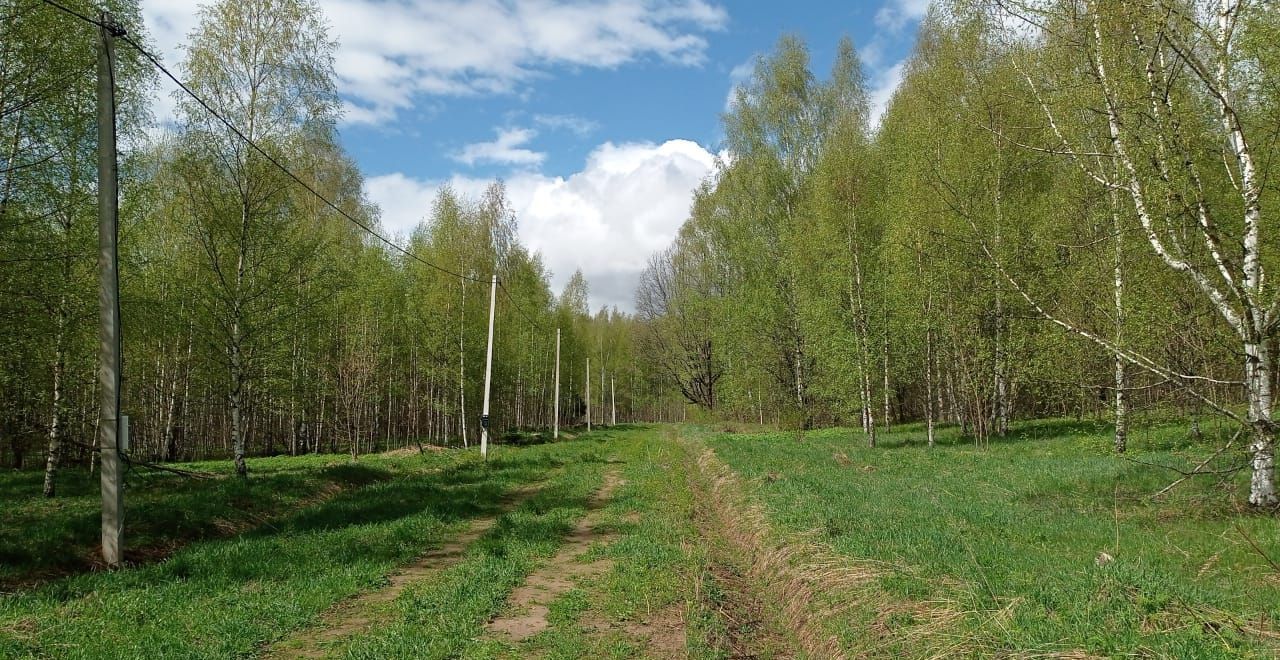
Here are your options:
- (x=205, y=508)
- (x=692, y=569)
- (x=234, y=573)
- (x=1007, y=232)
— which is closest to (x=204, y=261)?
(x=205, y=508)

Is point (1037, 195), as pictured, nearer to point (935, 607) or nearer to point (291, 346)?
point (935, 607)

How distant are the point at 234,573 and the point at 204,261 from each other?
515 inches

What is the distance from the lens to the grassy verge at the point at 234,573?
5.69 meters

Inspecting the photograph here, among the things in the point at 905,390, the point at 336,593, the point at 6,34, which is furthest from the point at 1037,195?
the point at 6,34

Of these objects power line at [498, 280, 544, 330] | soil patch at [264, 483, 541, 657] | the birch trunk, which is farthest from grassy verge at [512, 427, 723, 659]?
power line at [498, 280, 544, 330]

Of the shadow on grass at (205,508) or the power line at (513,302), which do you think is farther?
the power line at (513,302)

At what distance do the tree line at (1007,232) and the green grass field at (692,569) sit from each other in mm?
2094

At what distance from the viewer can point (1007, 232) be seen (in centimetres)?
1972

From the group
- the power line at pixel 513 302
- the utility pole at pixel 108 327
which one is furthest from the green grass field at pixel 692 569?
the power line at pixel 513 302

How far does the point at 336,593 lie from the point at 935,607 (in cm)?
599

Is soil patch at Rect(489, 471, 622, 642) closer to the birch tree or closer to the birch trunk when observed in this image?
the birch tree

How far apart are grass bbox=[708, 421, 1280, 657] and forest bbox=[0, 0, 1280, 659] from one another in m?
0.05

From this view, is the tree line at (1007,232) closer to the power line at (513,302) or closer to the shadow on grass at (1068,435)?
the shadow on grass at (1068,435)

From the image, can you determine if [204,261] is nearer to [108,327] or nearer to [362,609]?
[108,327]
